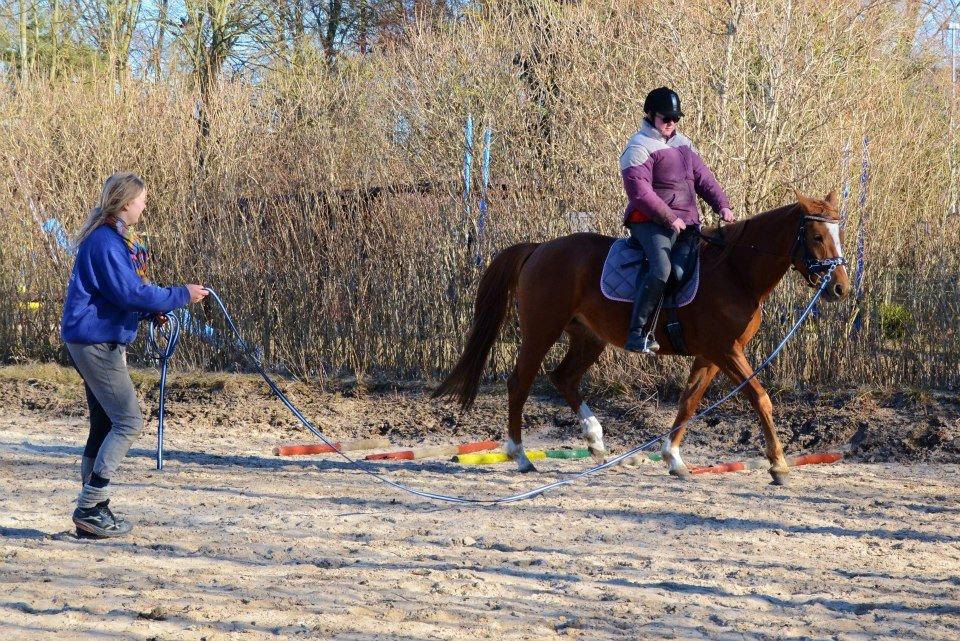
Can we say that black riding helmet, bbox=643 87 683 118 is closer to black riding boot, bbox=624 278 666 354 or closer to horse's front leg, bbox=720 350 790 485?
black riding boot, bbox=624 278 666 354

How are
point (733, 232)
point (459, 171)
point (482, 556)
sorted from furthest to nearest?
1. point (459, 171)
2. point (733, 232)
3. point (482, 556)

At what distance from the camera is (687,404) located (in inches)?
313

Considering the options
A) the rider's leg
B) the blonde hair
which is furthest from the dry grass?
the blonde hair

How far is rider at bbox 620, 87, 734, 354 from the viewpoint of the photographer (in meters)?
7.30

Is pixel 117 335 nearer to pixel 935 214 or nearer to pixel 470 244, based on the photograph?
pixel 470 244

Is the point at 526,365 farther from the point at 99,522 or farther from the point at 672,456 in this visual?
the point at 99,522

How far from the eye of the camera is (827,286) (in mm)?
6906

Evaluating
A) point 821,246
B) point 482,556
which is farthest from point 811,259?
point 482,556

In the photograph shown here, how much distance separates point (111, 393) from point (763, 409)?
4199 mm

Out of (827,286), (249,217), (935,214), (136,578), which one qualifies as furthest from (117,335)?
(935,214)

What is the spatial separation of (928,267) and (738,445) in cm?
252

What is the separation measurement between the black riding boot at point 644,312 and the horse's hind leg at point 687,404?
0.46 metres

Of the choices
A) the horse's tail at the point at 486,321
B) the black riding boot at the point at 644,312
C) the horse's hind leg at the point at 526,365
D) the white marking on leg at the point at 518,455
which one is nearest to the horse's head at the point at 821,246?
the black riding boot at the point at 644,312

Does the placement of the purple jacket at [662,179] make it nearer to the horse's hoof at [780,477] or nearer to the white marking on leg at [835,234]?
the white marking on leg at [835,234]
